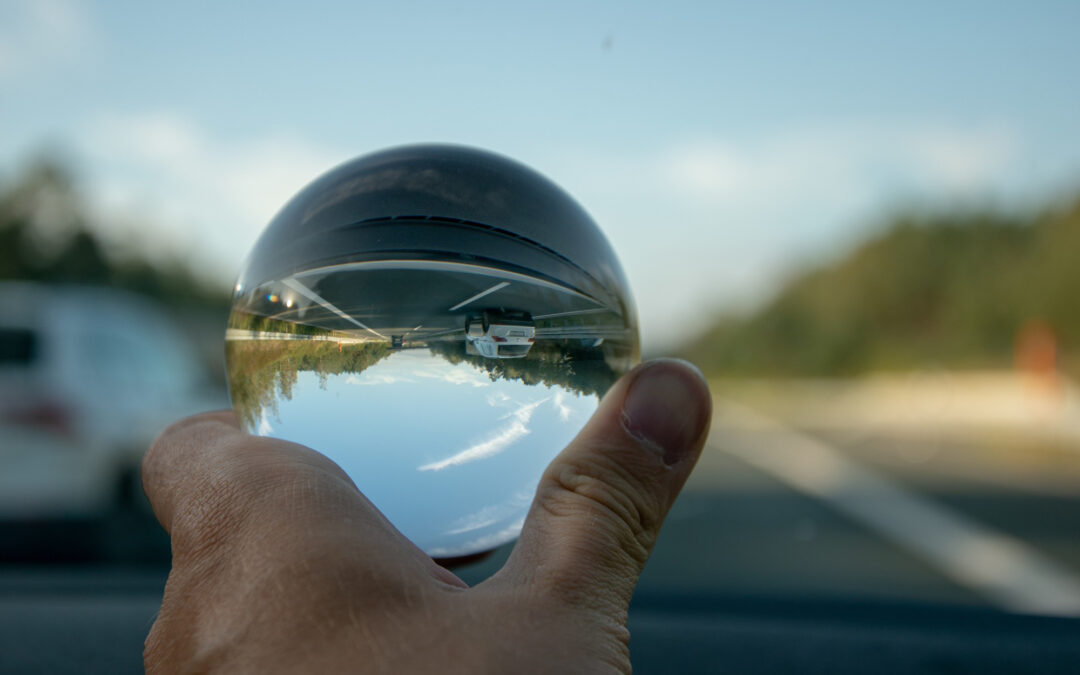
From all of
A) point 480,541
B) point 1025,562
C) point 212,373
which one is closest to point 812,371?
point 212,373

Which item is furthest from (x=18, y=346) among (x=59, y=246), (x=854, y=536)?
(x=59, y=246)

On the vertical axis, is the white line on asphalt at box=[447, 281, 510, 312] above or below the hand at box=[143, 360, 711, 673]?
above

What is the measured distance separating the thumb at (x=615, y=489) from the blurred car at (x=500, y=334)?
8.6 inches

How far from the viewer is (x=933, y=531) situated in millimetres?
10000

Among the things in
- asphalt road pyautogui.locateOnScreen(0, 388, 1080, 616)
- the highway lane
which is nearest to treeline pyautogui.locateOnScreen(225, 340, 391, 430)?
asphalt road pyautogui.locateOnScreen(0, 388, 1080, 616)

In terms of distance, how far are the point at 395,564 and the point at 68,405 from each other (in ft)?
31.3

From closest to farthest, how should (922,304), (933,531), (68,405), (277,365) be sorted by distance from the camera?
(277,365)
(68,405)
(933,531)
(922,304)

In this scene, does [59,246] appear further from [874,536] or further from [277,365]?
[277,365]

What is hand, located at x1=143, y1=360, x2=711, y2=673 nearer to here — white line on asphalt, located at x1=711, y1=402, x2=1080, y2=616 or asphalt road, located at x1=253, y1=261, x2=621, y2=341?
asphalt road, located at x1=253, y1=261, x2=621, y2=341

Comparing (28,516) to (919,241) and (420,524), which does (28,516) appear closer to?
(420,524)

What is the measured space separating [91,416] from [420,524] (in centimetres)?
948

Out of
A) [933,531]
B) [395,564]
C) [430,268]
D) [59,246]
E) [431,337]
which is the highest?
[59,246]

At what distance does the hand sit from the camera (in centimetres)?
132

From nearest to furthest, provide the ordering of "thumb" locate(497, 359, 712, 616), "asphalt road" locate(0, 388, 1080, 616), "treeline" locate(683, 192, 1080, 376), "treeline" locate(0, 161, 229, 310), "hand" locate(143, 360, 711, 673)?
"hand" locate(143, 360, 711, 673) < "thumb" locate(497, 359, 712, 616) < "asphalt road" locate(0, 388, 1080, 616) < "treeline" locate(0, 161, 229, 310) < "treeline" locate(683, 192, 1080, 376)
